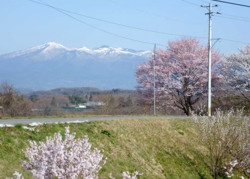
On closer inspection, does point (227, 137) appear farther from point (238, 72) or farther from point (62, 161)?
point (238, 72)

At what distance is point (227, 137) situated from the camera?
1798 cm

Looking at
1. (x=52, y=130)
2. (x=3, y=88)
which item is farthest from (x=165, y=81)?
(x=52, y=130)

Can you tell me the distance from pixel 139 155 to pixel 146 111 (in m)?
21.9

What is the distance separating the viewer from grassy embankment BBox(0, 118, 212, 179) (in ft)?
45.6

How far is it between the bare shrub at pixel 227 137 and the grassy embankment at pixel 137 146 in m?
1.65

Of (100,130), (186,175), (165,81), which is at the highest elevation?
(165,81)

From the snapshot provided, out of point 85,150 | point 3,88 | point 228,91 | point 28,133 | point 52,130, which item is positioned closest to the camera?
point 85,150

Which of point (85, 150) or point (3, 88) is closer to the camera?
point (85, 150)

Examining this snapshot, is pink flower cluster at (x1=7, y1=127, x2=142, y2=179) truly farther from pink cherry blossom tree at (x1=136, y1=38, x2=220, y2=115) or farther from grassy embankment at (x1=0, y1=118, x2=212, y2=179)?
pink cherry blossom tree at (x1=136, y1=38, x2=220, y2=115)

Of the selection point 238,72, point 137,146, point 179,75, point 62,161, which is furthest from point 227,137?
point 179,75

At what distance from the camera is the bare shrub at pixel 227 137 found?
18047mm

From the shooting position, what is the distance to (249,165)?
59.7ft

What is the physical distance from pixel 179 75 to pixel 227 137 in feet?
70.0

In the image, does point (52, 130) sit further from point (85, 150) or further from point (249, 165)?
point (85, 150)
